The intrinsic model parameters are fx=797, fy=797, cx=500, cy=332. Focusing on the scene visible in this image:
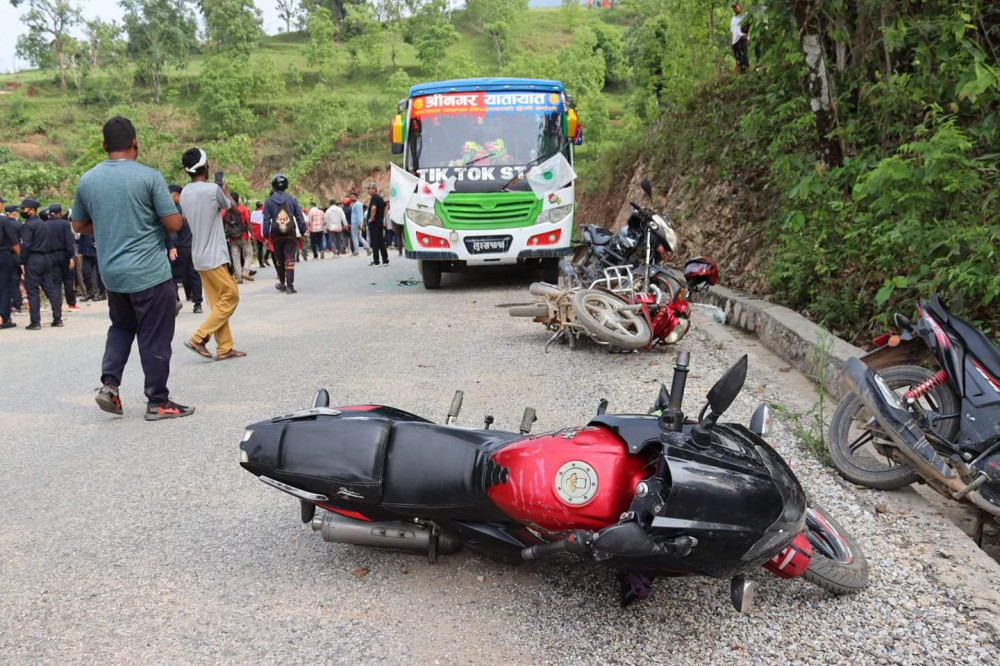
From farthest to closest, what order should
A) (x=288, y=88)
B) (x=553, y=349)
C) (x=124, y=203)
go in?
1. (x=288, y=88)
2. (x=553, y=349)
3. (x=124, y=203)

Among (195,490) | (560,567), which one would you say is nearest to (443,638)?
(560,567)

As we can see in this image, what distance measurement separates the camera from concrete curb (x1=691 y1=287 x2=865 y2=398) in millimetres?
5352

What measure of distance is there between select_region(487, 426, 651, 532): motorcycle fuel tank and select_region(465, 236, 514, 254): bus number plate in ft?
29.2

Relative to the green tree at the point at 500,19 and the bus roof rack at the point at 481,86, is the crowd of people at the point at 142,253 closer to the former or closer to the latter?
the bus roof rack at the point at 481,86

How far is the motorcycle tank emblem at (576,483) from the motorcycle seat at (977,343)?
2.20 meters

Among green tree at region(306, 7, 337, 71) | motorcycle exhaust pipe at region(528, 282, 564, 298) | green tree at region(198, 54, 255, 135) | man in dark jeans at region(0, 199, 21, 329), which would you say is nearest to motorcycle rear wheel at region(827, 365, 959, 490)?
motorcycle exhaust pipe at region(528, 282, 564, 298)

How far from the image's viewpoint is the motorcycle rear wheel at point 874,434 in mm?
3791

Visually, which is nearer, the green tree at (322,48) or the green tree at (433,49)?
the green tree at (433,49)

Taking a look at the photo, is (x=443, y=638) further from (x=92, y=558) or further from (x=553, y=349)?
(x=553, y=349)

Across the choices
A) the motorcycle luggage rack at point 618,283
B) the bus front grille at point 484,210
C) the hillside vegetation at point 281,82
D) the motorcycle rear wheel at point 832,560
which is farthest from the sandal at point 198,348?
the hillside vegetation at point 281,82

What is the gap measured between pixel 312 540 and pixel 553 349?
4.21 metres

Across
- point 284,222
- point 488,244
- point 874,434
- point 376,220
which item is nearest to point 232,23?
point 376,220

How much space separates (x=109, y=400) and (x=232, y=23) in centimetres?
8584

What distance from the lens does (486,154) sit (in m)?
11.7
